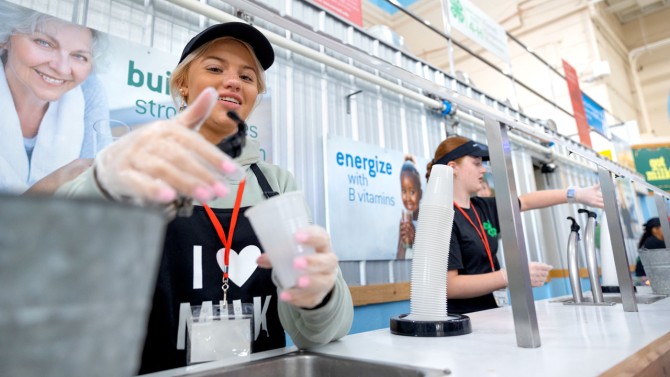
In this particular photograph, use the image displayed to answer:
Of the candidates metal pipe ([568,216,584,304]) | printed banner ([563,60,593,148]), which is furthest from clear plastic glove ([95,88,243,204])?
printed banner ([563,60,593,148])

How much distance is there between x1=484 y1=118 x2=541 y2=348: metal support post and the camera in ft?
2.62

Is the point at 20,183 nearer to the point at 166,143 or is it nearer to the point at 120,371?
the point at 166,143

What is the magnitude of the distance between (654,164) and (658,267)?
626 centimetres

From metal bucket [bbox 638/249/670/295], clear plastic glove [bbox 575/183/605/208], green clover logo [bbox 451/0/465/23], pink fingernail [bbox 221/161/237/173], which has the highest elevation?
green clover logo [bbox 451/0/465/23]

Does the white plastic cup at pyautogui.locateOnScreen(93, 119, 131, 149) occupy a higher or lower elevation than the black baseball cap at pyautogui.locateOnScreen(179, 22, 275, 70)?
lower

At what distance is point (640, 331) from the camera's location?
92 cm

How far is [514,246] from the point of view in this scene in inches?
33.7

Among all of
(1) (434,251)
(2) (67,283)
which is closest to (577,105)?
(1) (434,251)

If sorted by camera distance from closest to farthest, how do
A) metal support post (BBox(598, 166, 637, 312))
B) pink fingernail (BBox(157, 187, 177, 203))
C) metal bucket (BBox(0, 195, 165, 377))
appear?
metal bucket (BBox(0, 195, 165, 377)) < pink fingernail (BBox(157, 187, 177, 203)) < metal support post (BBox(598, 166, 637, 312))

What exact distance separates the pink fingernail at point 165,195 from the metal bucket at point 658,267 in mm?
1806

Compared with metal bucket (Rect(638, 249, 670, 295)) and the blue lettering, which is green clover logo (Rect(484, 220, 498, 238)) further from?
the blue lettering

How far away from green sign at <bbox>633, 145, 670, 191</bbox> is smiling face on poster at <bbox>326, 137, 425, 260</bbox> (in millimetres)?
5609

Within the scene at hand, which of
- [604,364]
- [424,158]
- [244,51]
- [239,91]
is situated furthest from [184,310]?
[424,158]

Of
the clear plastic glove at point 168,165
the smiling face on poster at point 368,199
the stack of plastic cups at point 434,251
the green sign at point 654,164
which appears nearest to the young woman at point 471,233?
the smiling face on poster at point 368,199
